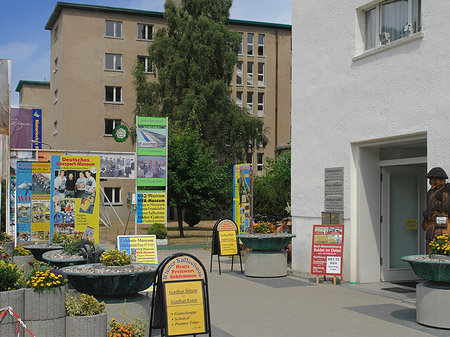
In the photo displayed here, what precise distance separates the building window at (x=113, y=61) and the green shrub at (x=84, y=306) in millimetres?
41140

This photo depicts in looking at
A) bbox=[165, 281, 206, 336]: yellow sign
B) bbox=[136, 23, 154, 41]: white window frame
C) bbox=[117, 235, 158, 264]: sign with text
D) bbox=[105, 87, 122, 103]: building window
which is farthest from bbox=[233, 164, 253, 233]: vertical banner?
bbox=[136, 23, 154, 41]: white window frame

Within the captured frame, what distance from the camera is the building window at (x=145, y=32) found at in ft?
156

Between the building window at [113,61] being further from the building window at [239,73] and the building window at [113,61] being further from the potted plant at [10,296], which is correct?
the potted plant at [10,296]

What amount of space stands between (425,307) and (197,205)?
21.7 metres

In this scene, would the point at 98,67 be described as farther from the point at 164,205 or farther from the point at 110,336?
the point at 110,336

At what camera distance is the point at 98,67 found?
4584 cm

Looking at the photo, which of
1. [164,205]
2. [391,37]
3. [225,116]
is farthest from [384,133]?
[225,116]

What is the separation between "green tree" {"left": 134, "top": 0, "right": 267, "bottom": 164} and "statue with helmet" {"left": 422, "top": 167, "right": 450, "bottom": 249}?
30219 mm

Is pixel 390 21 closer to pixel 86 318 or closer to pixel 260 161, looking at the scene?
pixel 86 318

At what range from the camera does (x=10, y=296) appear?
6.42 metres

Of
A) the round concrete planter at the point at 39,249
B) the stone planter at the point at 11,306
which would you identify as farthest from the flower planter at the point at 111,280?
the round concrete planter at the point at 39,249

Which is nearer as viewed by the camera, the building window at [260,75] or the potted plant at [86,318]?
the potted plant at [86,318]

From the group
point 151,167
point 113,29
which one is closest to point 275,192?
point 151,167

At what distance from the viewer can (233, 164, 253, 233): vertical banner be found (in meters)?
20.6
